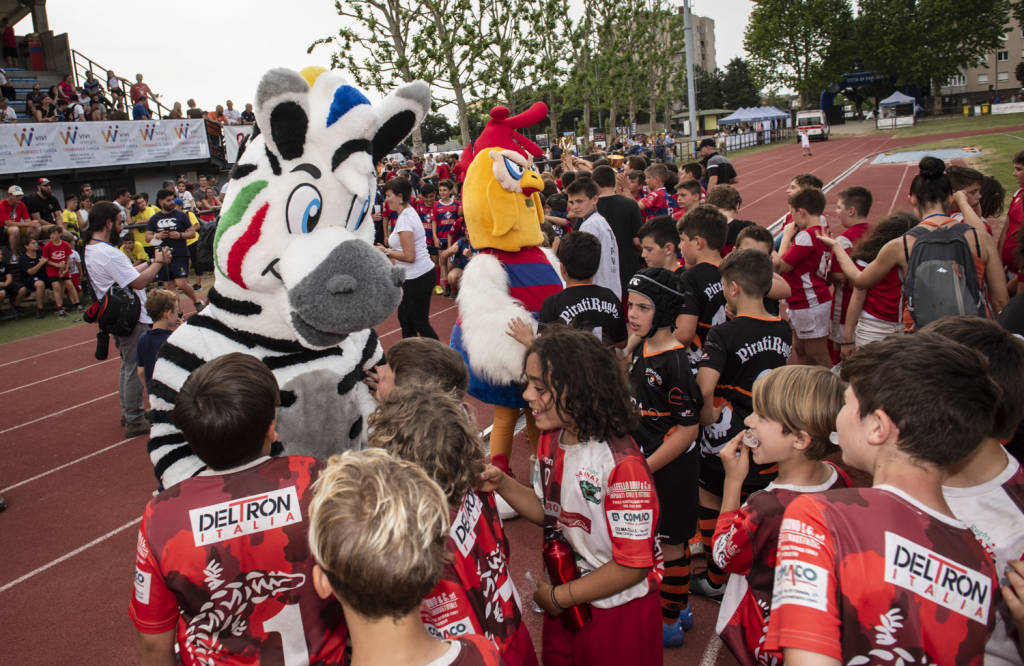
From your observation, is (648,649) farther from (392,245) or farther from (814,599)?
(392,245)

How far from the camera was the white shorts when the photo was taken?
5.54 metres

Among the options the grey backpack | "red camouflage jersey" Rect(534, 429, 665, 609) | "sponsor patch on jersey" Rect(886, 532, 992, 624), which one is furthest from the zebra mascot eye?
the grey backpack

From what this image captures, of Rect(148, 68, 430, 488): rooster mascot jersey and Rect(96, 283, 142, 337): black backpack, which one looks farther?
Rect(96, 283, 142, 337): black backpack

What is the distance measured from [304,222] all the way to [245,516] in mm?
1209

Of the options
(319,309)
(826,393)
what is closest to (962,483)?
(826,393)

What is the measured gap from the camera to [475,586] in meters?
1.98

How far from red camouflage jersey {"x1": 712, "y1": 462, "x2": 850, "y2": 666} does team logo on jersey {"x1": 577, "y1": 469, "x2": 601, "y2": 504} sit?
42 centimetres

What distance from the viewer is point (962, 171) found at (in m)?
5.20

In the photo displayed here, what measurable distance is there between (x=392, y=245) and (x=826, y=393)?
5.79 metres

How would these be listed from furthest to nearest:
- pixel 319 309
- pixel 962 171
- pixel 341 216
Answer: pixel 962 171 < pixel 341 216 < pixel 319 309

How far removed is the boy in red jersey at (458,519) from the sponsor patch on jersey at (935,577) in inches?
40.9

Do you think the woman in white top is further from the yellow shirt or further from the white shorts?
the yellow shirt

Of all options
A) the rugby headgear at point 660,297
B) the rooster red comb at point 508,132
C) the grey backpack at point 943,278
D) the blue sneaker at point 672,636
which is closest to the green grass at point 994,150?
the grey backpack at point 943,278

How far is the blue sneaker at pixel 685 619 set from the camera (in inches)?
138
